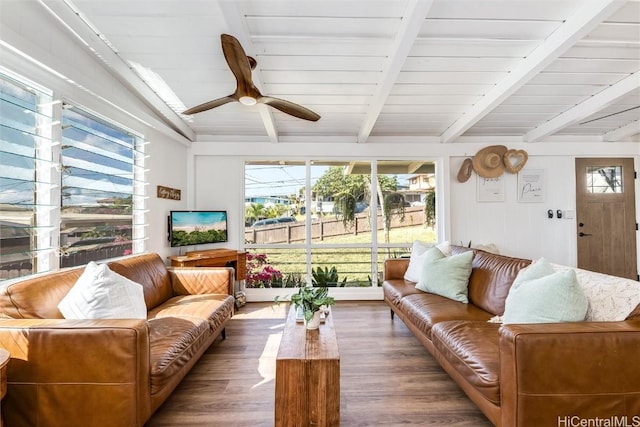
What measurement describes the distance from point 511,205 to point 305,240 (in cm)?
295

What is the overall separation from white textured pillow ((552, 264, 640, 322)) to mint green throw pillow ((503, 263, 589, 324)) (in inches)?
2.0

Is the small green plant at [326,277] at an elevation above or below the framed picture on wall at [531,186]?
below

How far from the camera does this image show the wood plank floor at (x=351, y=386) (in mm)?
1722

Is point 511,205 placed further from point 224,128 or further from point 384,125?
point 224,128

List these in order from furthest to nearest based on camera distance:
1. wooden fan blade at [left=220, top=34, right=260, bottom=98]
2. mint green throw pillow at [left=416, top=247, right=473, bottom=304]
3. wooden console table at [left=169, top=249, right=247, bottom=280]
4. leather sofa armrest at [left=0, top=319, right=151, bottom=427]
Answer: wooden console table at [left=169, top=249, right=247, bottom=280]
mint green throw pillow at [left=416, top=247, right=473, bottom=304]
wooden fan blade at [left=220, top=34, right=260, bottom=98]
leather sofa armrest at [left=0, top=319, right=151, bottom=427]

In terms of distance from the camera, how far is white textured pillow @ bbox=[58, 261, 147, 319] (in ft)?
5.62

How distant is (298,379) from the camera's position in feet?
4.93

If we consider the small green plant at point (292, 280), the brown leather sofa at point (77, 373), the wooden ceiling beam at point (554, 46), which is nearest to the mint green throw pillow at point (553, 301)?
the wooden ceiling beam at point (554, 46)

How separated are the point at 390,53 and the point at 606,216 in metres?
4.16

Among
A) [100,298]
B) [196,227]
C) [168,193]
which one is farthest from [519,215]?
[100,298]

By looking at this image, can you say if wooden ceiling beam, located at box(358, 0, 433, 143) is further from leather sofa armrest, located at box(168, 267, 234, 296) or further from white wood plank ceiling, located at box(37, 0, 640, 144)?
leather sofa armrest, located at box(168, 267, 234, 296)

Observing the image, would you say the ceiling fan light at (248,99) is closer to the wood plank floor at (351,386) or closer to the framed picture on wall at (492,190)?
the wood plank floor at (351,386)

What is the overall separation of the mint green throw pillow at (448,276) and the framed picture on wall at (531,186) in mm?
2151

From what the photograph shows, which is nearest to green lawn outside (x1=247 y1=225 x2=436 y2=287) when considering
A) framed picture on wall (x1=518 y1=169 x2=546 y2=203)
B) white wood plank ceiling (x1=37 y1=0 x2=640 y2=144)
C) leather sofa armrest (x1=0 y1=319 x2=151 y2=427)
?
framed picture on wall (x1=518 y1=169 x2=546 y2=203)
